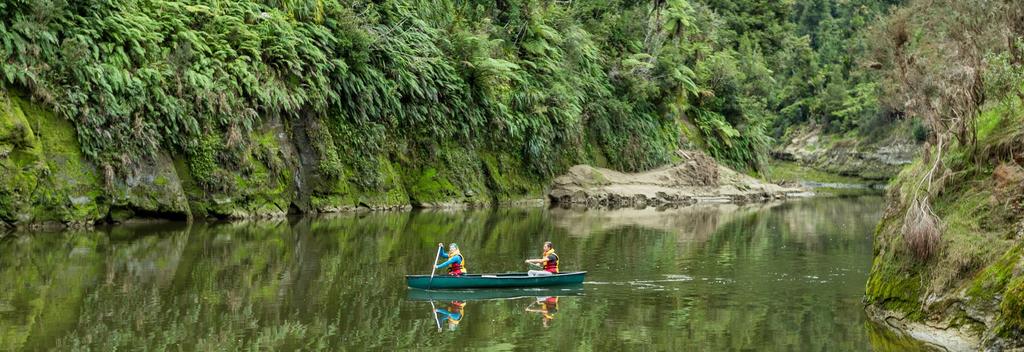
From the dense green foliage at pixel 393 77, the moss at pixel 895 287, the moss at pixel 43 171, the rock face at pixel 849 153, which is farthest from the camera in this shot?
the rock face at pixel 849 153

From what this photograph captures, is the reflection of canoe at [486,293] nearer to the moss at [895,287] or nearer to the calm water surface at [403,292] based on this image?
the calm water surface at [403,292]

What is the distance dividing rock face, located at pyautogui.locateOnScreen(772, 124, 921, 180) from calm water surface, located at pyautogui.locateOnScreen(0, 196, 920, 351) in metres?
41.8

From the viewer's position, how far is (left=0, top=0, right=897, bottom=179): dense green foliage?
25.4m

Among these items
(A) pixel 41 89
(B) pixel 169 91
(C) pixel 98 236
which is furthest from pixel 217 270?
(B) pixel 169 91

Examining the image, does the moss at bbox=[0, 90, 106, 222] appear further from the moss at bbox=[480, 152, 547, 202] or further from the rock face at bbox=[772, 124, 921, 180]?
the rock face at bbox=[772, 124, 921, 180]

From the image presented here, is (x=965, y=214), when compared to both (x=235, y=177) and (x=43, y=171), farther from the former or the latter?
(x=235, y=177)

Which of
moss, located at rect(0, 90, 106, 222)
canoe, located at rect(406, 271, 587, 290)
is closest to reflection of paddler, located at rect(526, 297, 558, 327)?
canoe, located at rect(406, 271, 587, 290)

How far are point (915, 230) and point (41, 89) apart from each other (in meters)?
19.9

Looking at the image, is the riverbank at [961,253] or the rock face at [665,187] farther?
the rock face at [665,187]

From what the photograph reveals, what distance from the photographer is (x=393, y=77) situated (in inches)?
1375

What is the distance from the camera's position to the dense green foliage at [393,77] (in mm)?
25438

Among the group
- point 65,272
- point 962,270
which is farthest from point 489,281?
point 962,270

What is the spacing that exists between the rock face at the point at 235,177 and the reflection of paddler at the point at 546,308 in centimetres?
1361

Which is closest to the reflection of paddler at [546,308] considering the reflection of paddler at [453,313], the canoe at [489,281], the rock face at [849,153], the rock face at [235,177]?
the canoe at [489,281]
